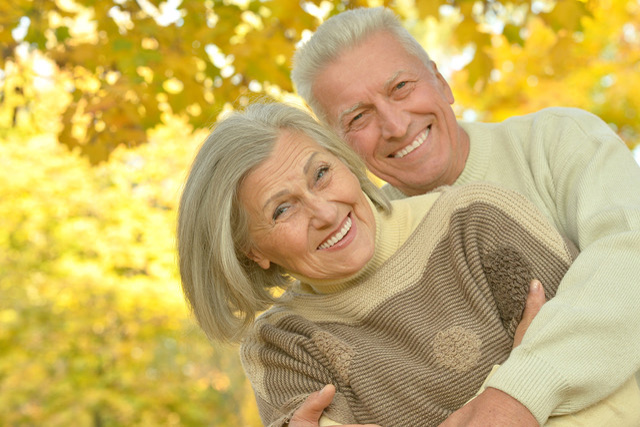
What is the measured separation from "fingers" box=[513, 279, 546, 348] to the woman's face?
51cm

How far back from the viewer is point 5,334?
415 inches

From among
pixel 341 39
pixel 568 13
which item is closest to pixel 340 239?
pixel 341 39

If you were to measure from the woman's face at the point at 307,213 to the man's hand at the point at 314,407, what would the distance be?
44cm

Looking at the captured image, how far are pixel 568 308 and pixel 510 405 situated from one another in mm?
318

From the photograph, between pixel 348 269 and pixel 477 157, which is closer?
pixel 348 269

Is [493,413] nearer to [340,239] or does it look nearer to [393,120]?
[340,239]

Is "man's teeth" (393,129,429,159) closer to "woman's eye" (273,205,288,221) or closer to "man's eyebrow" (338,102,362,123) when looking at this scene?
"man's eyebrow" (338,102,362,123)

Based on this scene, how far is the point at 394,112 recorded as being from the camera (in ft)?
9.21

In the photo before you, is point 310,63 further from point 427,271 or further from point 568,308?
point 568,308

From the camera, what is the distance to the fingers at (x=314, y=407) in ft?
6.61

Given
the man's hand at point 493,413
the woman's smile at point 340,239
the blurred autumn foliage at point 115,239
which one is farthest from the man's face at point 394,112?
the blurred autumn foliage at point 115,239

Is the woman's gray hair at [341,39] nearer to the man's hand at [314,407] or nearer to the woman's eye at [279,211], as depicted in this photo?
the woman's eye at [279,211]

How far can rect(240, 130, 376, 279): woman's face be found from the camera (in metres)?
2.27

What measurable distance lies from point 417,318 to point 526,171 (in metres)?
0.76
